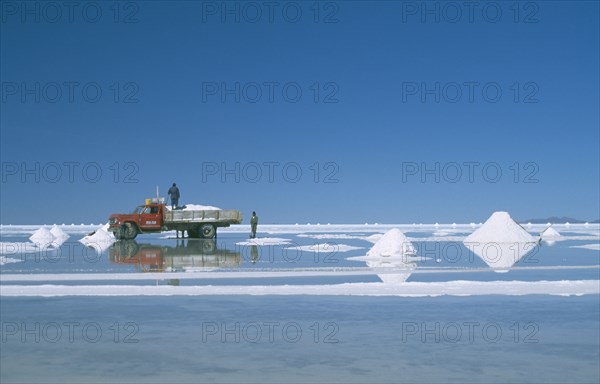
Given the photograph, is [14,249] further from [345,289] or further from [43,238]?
[345,289]

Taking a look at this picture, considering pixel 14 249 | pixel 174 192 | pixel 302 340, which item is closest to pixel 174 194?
pixel 174 192

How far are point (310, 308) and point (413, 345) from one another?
3.10 m

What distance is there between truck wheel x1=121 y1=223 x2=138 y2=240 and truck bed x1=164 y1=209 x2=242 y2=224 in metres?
1.81

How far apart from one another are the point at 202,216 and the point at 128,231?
4.10 m

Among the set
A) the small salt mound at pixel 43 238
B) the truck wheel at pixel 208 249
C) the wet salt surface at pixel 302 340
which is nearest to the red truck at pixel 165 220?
the small salt mound at pixel 43 238

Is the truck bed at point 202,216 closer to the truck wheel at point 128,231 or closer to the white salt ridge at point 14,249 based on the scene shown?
the truck wheel at point 128,231

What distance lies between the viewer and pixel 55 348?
7594mm

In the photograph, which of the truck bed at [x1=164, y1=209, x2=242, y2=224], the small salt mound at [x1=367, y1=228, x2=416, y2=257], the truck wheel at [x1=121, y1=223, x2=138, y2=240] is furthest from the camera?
the truck bed at [x1=164, y1=209, x2=242, y2=224]

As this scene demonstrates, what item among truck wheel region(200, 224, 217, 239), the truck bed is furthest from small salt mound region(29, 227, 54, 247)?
truck wheel region(200, 224, 217, 239)

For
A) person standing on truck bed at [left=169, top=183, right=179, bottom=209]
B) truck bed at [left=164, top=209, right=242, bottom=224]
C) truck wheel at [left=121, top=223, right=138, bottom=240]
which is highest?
person standing on truck bed at [left=169, top=183, right=179, bottom=209]

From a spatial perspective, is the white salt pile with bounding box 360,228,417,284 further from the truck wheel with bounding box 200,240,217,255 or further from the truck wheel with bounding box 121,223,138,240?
the truck wheel with bounding box 121,223,138,240

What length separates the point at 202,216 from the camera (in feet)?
114

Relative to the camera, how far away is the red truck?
33438 millimetres

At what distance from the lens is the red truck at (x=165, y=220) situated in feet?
110
